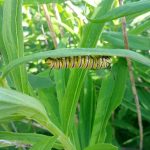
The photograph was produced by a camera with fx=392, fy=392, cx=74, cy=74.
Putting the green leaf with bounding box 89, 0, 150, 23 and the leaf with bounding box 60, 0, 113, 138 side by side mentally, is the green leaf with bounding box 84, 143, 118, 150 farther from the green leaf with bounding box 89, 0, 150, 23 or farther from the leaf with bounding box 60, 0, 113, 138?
the green leaf with bounding box 89, 0, 150, 23

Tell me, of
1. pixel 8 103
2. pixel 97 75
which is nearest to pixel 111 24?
pixel 97 75

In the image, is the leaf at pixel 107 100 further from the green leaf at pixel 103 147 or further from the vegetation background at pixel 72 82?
the green leaf at pixel 103 147

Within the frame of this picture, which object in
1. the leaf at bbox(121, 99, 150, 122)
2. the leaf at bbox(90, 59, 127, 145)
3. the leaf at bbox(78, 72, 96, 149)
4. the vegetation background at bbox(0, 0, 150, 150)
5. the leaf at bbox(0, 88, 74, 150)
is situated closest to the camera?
the leaf at bbox(0, 88, 74, 150)

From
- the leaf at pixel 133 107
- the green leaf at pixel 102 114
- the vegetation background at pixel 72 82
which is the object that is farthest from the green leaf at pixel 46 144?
the leaf at pixel 133 107

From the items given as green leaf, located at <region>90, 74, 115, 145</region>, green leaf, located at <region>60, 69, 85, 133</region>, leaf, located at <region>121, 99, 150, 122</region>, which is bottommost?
leaf, located at <region>121, 99, 150, 122</region>

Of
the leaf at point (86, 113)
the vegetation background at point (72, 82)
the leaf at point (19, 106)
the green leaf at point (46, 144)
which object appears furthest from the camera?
the leaf at point (86, 113)

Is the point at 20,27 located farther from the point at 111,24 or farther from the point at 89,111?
the point at 111,24

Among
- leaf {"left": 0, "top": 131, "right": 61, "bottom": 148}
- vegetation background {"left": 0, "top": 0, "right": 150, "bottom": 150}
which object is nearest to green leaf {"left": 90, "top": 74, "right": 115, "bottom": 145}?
vegetation background {"left": 0, "top": 0, "right": 150, "bottom": 150}

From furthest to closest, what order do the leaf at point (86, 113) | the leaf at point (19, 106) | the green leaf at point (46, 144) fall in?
1. the leaf at point (86, 113)
2. the green leaf at point (46, 144)
3. the leaf at point (19, 106)
